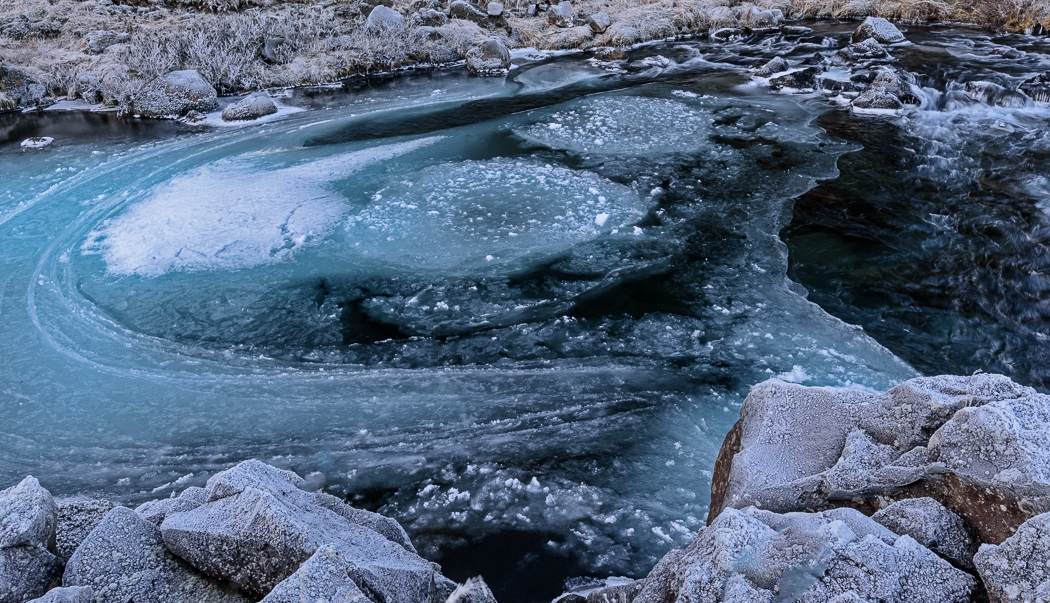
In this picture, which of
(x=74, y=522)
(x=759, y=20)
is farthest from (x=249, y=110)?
(x=759, y=20)

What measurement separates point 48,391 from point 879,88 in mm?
11919

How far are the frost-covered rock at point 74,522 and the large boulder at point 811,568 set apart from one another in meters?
2.21

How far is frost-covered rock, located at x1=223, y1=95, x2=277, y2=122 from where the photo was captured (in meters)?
12.0

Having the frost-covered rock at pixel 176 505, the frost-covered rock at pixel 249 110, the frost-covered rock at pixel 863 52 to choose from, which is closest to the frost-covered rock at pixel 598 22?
the frost-covered rock at pixel 863 52

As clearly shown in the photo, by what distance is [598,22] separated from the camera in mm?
17766

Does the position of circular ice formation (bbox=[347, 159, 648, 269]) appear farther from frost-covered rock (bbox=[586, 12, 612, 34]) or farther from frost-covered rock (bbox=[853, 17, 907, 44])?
frost-covered rock (bbox=[586, 12, 612, 34])

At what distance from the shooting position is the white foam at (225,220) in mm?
6727

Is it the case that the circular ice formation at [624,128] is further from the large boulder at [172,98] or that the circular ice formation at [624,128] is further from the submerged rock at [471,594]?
the submerged rock at [471,594]

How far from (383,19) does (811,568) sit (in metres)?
16.9

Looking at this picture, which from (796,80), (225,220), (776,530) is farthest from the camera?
(796,80)

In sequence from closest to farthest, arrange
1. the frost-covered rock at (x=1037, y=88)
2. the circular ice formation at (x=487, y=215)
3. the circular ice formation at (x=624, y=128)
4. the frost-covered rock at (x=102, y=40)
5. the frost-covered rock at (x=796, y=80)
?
the circular ice formation at (x=487, y=215) < the circular ice formation at (x=624, y=128) < the frost-covered rock at (x=1037, y=88) < the frost-covered rock at (x=796, y=80) < the frost-covered rock at (x=102, y=40)

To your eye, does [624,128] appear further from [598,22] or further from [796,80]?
[598,22]

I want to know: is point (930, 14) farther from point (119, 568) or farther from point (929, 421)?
point (119, 568)

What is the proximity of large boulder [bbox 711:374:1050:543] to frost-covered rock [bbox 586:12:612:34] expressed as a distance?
651 inches
